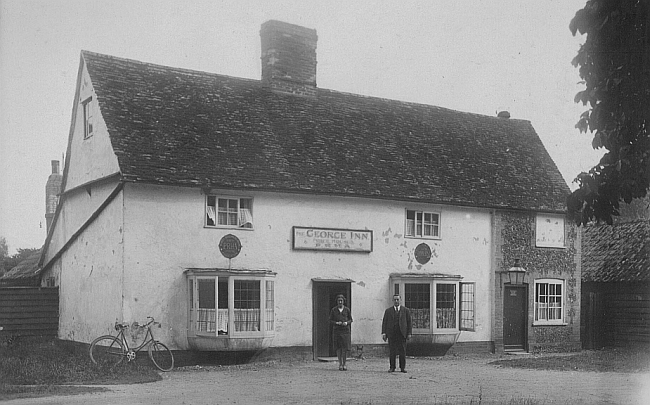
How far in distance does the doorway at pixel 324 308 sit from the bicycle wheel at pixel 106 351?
5.51 metres

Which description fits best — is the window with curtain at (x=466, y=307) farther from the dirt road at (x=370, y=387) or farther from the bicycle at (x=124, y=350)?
the bicycle at (x=124, y=350)

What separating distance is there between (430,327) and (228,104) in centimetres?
876

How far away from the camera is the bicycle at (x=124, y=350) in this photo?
64.3 feet

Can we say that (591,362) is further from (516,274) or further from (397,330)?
(397,330)

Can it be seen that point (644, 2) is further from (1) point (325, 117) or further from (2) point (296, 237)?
(1) point (325, 117)

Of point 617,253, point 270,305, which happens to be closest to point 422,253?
point 270,305

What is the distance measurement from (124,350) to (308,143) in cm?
822

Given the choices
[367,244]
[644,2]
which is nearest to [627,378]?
[367,244]

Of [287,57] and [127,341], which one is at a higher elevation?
[287,57]

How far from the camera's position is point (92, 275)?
71.8ft

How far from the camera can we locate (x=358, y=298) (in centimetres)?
2372

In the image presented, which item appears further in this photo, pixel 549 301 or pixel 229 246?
pixel 549 301

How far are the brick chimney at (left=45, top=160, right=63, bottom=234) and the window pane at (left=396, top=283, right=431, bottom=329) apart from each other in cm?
1709

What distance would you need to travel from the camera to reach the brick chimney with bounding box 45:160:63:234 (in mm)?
35938
